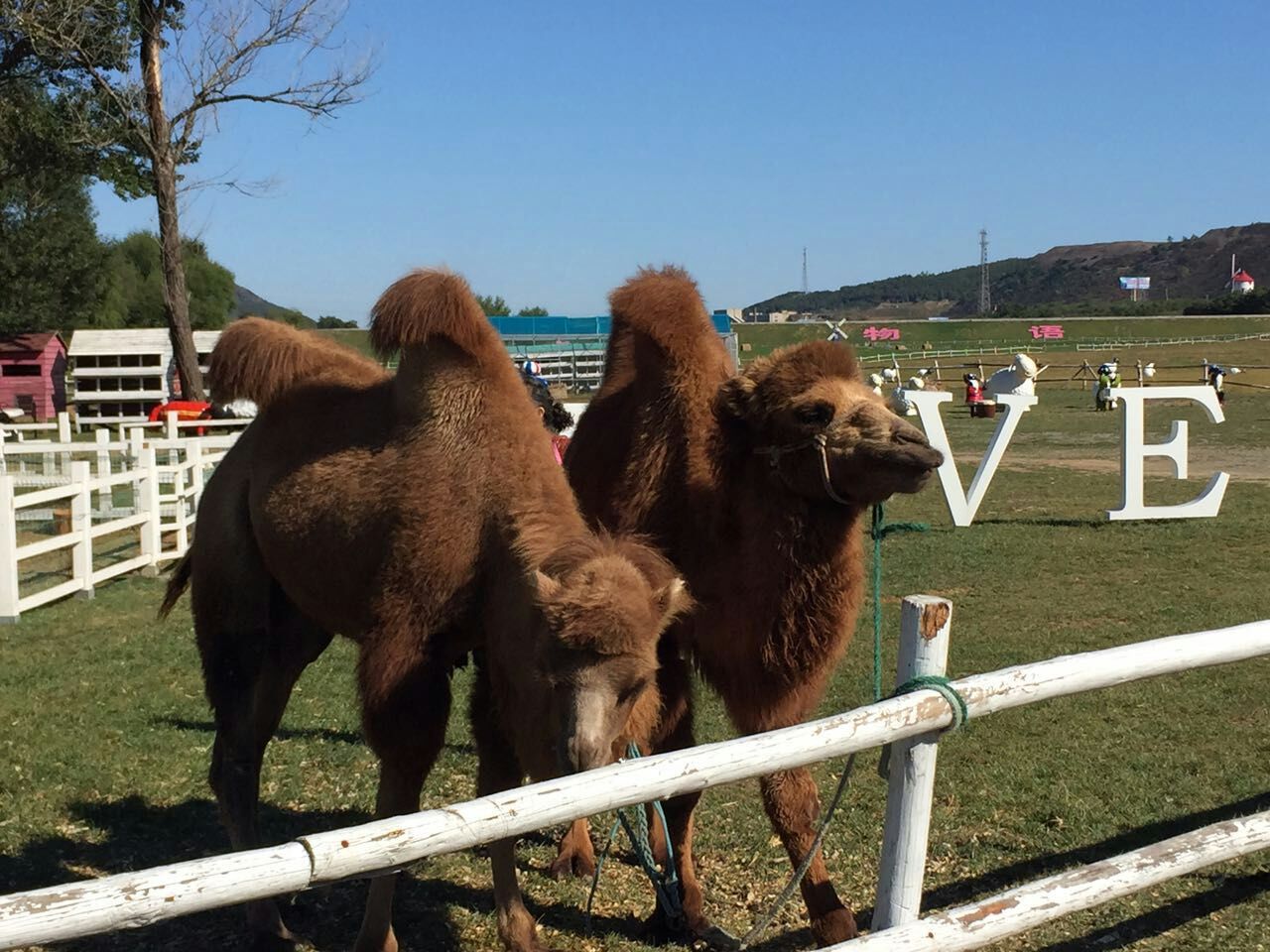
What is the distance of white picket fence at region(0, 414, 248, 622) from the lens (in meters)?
11.6

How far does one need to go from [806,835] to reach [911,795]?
115cm

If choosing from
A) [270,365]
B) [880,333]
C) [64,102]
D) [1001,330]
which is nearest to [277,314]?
[64,102]

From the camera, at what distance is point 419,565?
173 inches

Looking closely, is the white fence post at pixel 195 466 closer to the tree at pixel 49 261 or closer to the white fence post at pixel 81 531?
the white fence post at pixel 81 531

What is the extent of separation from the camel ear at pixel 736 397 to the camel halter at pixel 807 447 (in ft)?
0.83

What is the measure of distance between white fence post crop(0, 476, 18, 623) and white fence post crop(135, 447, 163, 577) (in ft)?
10.3

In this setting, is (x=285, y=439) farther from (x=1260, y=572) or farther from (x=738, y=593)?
(x=1260, y=572)

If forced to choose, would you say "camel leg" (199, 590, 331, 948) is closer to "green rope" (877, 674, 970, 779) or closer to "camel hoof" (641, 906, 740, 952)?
"camel hoof" (641, 906, 740, 952)

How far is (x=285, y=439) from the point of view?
5.34m

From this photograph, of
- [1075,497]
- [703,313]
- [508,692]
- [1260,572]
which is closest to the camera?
[508,692]

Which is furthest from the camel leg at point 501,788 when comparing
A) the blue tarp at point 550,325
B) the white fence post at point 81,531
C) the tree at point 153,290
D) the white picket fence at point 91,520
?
the tree at point 153,290

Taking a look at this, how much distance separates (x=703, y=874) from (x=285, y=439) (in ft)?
9.10

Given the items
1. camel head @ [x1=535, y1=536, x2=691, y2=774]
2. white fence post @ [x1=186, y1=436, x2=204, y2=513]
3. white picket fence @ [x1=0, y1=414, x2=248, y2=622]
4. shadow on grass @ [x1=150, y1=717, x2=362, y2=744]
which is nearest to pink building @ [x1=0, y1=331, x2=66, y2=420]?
white picket fence @ [x1=0, y1=414, x2=248, y2=622]

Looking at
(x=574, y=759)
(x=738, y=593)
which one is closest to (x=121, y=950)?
(x=574, y=759)
